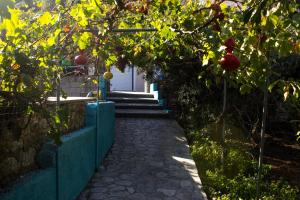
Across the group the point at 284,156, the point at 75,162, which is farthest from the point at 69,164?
the point at 284,156

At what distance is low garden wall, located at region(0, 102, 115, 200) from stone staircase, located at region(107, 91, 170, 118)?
4.58 metres

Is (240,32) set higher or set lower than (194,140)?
higher

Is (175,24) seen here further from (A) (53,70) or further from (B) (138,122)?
(B) (138,122)

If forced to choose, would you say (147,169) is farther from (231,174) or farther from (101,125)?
(231,174)

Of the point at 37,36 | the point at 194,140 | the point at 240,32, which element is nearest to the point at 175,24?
the point at 240,32

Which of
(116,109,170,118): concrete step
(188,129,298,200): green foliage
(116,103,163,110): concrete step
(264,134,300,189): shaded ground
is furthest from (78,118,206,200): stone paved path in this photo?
(116,103,163,110): concrete step

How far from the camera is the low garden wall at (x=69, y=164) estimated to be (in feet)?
12.6

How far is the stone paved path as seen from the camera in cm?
644

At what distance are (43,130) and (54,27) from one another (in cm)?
167

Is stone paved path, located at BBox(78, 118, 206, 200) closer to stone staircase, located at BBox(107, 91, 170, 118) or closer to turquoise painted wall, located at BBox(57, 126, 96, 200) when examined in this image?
turquoise painted wall, located at BBox(57, 126, 96, 200)

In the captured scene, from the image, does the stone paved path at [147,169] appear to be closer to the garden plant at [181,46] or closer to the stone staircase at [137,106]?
the garden plant at [181,46]

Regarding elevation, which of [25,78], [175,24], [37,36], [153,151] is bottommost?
[153,151]

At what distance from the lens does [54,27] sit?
3277 millimetres

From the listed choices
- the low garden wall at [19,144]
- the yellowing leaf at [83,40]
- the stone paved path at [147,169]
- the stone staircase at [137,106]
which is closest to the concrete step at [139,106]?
the stone staircase at [137,106]
